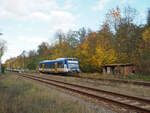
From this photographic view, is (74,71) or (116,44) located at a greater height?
(116,44)

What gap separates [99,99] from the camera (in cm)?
851

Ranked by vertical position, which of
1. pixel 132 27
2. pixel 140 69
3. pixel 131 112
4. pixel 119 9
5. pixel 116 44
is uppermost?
pixel 119 9

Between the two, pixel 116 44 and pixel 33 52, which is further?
pixel 33 52

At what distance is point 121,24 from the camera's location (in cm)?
2798

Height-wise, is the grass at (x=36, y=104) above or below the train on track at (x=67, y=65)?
below

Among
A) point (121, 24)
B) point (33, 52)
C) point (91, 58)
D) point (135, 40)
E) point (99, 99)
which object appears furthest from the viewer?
point (33, 52)

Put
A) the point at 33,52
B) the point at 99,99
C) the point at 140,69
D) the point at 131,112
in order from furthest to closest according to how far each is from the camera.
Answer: the point at 33,52 < the point at 140,69 < the point at 99,99 < the point at 131,112

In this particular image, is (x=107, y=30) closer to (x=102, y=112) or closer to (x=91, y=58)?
(x=91, y=58)

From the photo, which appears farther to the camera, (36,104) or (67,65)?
(67,65)

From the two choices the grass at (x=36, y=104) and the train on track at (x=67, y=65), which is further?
the train on track at (x=67, y=65)

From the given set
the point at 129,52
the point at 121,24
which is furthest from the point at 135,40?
the point at 121,24

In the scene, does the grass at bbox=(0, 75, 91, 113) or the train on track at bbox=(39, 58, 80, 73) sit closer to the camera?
the grass at bbox=(0, 75, 91, 113)

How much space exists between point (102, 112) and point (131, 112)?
44.5 inches

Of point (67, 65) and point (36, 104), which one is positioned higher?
point (67, 65)
